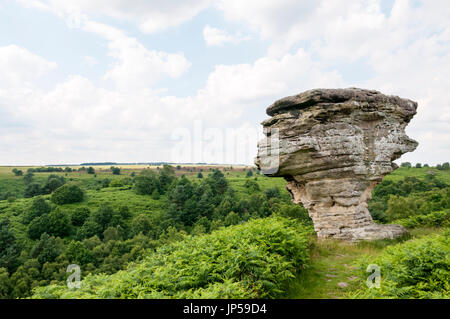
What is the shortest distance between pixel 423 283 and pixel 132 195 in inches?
4182

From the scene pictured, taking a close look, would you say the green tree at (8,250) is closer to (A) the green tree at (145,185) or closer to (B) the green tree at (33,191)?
(B) the green tree at (33,191)

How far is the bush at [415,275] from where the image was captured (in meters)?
6.53

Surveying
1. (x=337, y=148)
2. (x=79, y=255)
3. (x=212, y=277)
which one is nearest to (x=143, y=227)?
(x=79, y=255)

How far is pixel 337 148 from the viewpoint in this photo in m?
16.3

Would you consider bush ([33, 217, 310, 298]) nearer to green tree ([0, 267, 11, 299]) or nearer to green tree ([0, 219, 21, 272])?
green tree ([0, 267, 11, 299])

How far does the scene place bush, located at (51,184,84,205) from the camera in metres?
87.4

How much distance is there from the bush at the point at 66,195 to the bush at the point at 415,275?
330ft

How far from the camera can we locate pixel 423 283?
7.08 meters

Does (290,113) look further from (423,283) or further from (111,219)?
(111,219)

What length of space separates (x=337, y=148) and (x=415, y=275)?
10.0m

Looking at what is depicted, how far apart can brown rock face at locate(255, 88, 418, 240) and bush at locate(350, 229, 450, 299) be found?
25.8 feet

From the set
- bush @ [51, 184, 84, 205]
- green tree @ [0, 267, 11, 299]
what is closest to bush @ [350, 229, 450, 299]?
green tree @ [0, 267, 11, 299]

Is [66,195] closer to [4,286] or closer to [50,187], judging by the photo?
[50,187]
